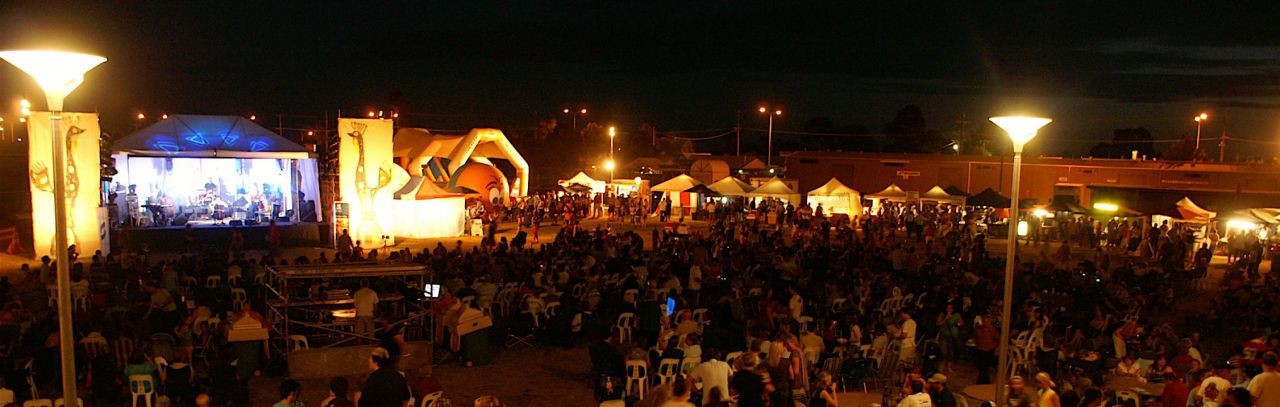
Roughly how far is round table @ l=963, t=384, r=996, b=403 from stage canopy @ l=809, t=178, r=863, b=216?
19559mm

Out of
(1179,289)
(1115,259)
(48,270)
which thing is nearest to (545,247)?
(48,270)

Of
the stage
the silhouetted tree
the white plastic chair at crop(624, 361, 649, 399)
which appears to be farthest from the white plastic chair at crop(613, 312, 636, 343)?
the silhouetted tree

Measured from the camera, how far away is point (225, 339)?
955 cm

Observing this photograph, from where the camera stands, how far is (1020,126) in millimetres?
6770

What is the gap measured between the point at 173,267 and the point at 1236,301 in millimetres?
16235

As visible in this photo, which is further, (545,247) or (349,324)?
(545,247)

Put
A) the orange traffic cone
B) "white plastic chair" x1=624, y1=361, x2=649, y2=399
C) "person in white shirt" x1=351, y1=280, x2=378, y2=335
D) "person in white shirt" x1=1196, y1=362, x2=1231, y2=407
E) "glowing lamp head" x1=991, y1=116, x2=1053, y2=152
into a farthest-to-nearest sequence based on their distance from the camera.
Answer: the orange traffic cone → "person in white shirt" x1=351, y1=280, x2=378, y2=335 → "white plastic chair" x1=624, y1=361, x2=649, y2=399 → "person in white shirt" x1=1196, y1=362, x2=1231, y2=407 → "glowing lamp head" x1=991, y1=116, x2=1053, y2=152

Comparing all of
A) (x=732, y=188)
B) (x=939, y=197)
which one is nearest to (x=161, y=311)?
(x=732, y=188)

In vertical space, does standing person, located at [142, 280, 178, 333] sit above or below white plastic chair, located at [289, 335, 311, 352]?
above

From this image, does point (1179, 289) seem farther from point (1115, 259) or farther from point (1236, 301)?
point (1115, 259)

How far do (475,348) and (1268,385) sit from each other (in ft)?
25.0

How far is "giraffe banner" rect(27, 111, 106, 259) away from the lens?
19203mm

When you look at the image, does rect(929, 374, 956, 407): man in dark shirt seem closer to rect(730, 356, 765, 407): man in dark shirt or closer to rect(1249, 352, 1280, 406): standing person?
rect(730, 356, 765, 407): man in dark shirt

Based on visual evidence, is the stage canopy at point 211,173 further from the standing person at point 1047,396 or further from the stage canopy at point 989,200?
the standing person at point 1047,396
